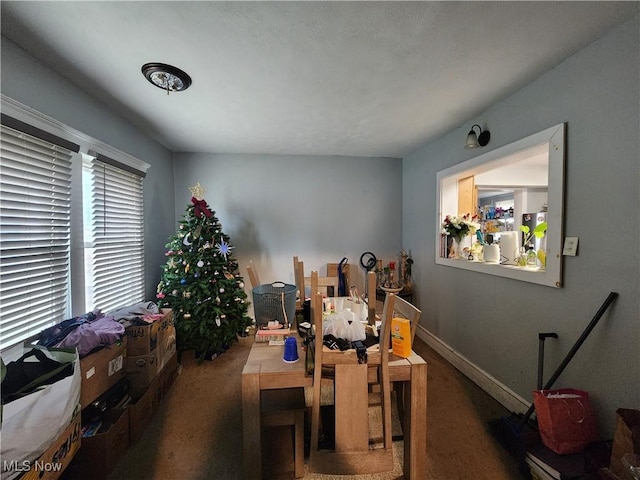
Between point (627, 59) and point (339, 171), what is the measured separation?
2.71 m

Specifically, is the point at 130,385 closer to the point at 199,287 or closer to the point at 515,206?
the point at 199,287

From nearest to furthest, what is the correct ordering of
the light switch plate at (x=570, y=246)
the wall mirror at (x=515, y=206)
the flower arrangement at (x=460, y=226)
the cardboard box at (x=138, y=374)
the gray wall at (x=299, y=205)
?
the light switch plate at (x=570, y=246), the wall mirror at (x=515, y=206), the cardboard box at (x=138, y=374), the flower arrangement at (x=460, y=226), the gray wall at (x=299, y=205)

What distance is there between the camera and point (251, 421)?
1222mm

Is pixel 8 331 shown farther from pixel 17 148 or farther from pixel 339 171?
pixel 339 171

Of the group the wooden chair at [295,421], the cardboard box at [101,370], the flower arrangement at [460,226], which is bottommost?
the wooden chair at [295,421]

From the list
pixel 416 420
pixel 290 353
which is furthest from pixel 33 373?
pixel 416 420

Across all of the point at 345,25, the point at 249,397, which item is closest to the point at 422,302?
the point at 249,397

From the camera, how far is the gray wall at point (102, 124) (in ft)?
4.63

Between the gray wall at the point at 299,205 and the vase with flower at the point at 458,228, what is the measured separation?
111 centimetres

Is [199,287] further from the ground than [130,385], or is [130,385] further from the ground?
[199,287]

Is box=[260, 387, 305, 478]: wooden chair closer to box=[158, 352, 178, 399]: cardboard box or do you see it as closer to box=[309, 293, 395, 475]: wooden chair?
box=[309, 293, 395, 475]: wooden chair

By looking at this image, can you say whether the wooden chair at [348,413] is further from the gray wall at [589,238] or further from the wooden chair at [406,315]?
the gray wall at [589,238]

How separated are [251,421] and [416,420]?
2.80 feet

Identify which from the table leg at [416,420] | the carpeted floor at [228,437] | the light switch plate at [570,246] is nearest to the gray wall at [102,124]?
the carpeted floor at [228,437]
